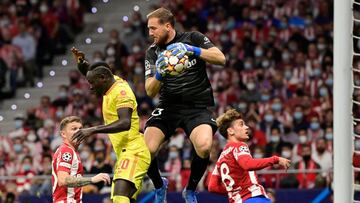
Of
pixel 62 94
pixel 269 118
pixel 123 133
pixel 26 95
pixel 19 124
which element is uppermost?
pixel 123 133

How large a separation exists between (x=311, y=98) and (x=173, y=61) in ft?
32.9

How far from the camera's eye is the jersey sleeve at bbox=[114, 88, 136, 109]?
10.5 metres

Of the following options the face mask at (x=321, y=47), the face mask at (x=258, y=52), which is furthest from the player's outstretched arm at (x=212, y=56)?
the face mask at (x=258, y=52)

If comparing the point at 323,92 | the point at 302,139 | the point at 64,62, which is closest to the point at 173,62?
the point at 302,139

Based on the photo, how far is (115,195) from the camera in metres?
10.6

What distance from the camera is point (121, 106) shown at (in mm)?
10516

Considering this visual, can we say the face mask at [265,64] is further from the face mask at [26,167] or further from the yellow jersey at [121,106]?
the yellow jersey at [121,106]

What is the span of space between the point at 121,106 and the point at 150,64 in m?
1.00

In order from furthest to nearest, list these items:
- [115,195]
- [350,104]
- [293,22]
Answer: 1. [293,22]
2. [115,195]
3. [350,104]

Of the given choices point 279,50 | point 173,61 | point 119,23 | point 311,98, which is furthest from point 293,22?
point 173,61

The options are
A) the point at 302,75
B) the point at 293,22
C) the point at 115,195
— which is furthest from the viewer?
the point at 293,22

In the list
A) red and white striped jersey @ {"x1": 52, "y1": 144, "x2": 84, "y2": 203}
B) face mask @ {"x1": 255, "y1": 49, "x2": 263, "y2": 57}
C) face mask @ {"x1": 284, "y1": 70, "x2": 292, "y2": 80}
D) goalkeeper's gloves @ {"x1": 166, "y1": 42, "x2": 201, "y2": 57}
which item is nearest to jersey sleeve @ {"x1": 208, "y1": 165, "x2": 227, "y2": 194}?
goalkeeper's gloves @ {"x1": 166, "y1": 42, "x2": 201, "y2": 57}

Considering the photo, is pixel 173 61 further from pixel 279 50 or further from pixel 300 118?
pixel 279 50

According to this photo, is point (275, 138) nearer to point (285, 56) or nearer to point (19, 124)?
point (285, 56)
